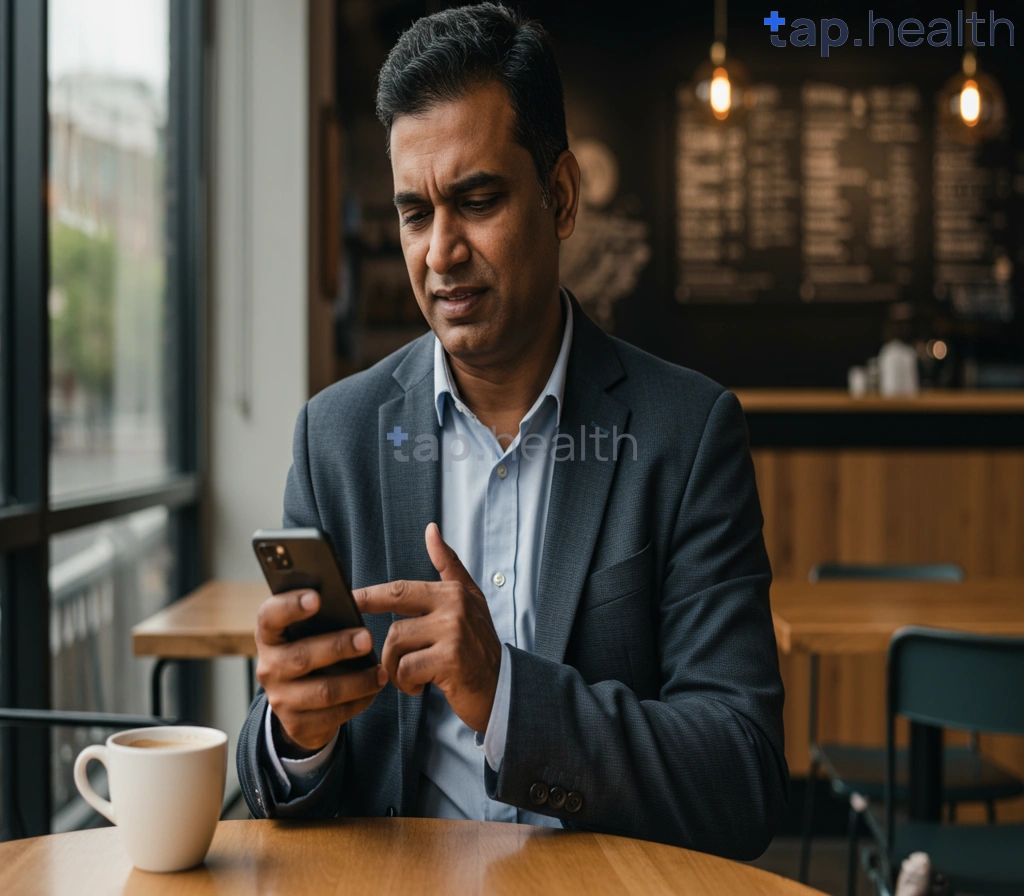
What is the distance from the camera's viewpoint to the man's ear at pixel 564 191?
1270mm

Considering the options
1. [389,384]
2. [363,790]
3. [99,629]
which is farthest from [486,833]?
[99,629]

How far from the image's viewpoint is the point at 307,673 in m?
0.92

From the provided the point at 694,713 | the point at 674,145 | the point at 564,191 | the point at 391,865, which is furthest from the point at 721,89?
the point at 391,865

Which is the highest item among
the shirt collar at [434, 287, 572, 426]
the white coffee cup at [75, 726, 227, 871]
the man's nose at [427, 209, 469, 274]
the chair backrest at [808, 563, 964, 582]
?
the man's nose at [427, 209, 469, 274]

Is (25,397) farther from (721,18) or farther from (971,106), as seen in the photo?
(721,18)

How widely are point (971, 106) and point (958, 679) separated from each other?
2487 millimetres

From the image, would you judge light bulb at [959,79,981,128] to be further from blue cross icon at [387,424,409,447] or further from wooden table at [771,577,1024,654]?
blue cross icon at [387,424,409,447]

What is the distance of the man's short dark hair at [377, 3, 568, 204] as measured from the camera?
115 cm

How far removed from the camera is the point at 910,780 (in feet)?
7.59

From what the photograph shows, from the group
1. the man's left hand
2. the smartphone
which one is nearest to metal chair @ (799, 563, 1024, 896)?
the man's left hand

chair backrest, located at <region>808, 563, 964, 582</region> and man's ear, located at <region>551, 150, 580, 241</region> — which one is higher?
man's ear, located at <region>551, 150, 580, 241</region>

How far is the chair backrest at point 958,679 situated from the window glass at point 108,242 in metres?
1.76

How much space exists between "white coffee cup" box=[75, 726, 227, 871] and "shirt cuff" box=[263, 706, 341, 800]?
157 millimetres
